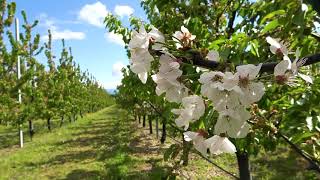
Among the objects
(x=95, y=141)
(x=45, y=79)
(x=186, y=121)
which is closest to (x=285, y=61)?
(x=186, y=121)

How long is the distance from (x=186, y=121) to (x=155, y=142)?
18.5 meters

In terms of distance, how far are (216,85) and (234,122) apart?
0.53ft

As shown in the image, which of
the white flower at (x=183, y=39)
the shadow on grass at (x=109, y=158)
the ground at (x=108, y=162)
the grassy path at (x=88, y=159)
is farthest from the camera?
the grassy path at (x=88, y=159)

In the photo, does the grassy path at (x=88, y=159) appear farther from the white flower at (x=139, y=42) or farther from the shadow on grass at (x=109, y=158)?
the white flower at (x=139, y=42)

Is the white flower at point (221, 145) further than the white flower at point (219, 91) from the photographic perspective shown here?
Yes

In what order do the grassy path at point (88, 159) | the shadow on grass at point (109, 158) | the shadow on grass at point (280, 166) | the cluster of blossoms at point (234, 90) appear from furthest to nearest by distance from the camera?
1. the grassy path at point (88, 159)
2. the shadow on grass at point (109, 158)
3. the shadow on grass at point (280, 166)
4. the cluster of blossoms at point (234, 90)

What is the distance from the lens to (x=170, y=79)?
50.5 inches

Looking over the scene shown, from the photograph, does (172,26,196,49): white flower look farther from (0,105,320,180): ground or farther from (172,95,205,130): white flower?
(0,105,320,180): ground

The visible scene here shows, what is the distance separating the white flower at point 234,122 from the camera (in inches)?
44.7

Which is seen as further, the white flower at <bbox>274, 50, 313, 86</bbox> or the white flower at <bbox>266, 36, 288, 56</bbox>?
the white flower at <bbox>266, 36, 288, 56</bbox>

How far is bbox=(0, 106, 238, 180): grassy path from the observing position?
1314cm

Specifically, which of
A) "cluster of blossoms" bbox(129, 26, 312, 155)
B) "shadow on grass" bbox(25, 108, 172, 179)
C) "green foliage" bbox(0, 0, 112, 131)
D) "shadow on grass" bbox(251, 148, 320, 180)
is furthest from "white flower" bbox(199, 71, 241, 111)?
"green foliage" bbox(0, 0, 112, 131)

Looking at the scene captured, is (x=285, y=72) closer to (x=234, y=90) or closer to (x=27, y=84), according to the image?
(x=234, y=90)

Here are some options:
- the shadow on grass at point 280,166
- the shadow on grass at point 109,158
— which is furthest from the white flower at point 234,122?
the shadow on grass at point 280,166
